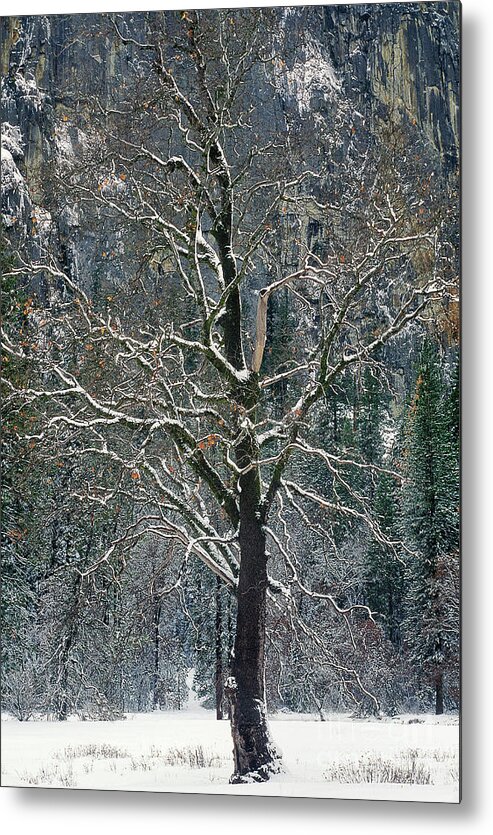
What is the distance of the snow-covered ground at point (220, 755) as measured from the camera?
16.6ft

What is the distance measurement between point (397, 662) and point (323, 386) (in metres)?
1.22

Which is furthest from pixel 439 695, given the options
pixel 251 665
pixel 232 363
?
pixel 232 363

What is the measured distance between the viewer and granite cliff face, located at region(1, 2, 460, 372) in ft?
16.8

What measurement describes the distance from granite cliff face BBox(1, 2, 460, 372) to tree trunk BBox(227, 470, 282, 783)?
51.9 inches

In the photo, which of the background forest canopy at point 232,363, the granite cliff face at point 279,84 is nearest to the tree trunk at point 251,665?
the background forest canopy at point 232,363

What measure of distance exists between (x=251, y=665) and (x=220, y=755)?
1.36ft

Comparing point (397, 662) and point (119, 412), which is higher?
point (119, 412)

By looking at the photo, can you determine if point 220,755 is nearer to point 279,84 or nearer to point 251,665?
point 251,665

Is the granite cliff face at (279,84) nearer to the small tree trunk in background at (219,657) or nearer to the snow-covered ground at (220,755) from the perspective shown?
the small tree trunk in background at (219,657)

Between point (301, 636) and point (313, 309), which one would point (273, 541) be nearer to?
point (301, 636)

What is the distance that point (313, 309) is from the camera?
5.28m

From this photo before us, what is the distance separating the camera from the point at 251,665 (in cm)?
528

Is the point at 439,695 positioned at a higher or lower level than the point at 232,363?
lower

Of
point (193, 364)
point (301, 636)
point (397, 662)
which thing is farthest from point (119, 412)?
point (397, 662)
